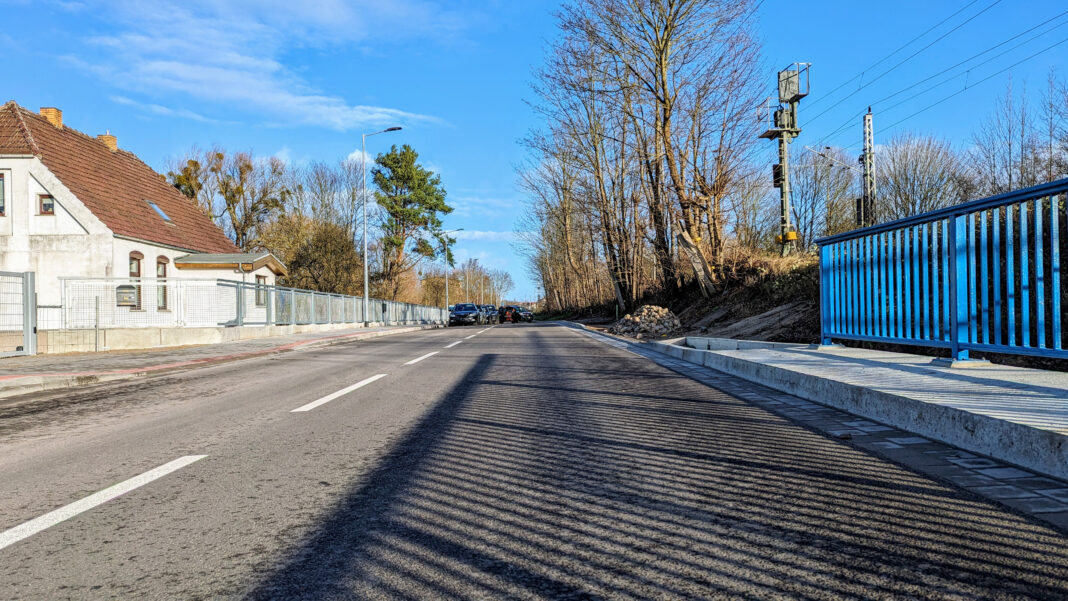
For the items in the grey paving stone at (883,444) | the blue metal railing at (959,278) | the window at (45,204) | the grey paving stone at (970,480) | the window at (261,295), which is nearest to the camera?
the grey paving stone at (970,480)

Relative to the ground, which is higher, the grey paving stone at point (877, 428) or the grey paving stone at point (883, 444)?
the grey paving stone at point (877, 428)

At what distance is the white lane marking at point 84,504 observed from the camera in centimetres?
304

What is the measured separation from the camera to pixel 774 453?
447 cm

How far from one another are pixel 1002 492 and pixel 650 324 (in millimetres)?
17592

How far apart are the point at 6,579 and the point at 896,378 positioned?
684cm

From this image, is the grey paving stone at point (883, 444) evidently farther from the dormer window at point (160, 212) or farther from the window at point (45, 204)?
the dormer window at point (160, 212)

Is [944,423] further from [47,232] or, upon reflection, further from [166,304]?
[47,232]

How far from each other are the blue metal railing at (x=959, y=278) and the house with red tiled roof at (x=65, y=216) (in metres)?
22.0

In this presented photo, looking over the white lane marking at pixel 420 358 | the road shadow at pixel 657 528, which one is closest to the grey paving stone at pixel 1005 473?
the road shadow at pixel 657 528

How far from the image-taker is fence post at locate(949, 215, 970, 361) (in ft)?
21.6

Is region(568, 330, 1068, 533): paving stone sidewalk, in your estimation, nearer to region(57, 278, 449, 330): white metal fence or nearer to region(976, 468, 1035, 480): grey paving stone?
region(976, 468, 1035, 480): grey paving stone

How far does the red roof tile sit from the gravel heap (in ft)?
64.2

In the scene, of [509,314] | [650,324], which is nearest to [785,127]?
[650,324]

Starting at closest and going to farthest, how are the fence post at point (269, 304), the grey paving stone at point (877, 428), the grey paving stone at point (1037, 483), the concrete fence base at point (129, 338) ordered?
the grey paving stone at point (1037, 483), the grey paving stone at point (877, 428), the concrete fence base at point (129, 338), the fence post at point (269, 304)
